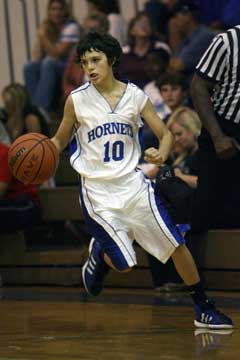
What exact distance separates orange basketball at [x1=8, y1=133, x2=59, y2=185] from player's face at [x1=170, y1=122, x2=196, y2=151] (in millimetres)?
2549

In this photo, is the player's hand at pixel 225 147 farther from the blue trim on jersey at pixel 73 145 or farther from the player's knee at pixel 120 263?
the player's knee at pixel 120 263

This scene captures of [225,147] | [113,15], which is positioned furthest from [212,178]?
[113,15]

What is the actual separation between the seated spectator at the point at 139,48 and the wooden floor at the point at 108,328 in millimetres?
2785

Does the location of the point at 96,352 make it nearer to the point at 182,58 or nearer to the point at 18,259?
the point at 18,259

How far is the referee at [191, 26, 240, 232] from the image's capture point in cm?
811

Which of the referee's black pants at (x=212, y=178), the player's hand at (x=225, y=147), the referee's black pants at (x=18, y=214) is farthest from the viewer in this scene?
the referee's black pants at (x=18, y=214)

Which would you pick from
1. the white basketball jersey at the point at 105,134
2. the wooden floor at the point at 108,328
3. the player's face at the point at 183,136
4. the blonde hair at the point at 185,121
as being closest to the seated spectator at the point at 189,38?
the blonde hair at the point at 185,121

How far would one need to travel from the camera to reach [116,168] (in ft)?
25.0

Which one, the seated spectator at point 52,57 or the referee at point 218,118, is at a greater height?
the referee at point 218,118

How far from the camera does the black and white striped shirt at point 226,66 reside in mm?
8180

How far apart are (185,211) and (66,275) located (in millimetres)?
1864

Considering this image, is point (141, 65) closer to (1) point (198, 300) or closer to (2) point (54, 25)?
(2) point (54, 25)

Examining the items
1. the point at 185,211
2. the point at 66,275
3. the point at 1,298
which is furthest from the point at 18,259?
the point at 185,211

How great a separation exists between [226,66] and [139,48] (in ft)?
13.0
